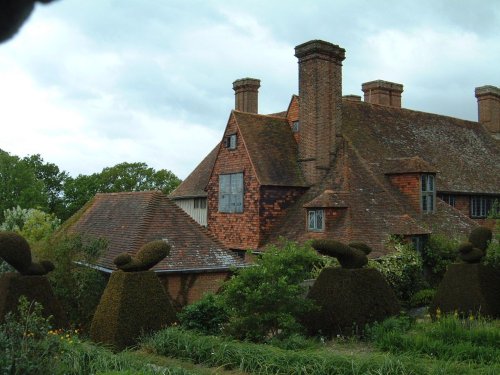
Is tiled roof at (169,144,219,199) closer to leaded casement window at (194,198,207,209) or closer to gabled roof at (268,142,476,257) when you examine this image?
leaded casement window at (194,198,207,209)

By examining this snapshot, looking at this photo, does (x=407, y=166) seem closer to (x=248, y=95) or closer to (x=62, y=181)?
(x=248, y=95)

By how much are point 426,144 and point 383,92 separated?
5648 mm

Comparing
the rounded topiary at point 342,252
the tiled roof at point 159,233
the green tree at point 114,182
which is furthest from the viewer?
the green tree at point 114,182

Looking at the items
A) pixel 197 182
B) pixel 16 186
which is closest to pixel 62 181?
pixel 16 186

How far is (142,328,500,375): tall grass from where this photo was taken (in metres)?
9.20

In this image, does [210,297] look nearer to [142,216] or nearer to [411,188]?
[142,216]

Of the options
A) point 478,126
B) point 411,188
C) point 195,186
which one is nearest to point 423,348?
point 411,188

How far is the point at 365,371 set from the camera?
30.4 feet

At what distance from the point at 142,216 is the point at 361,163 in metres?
10.3

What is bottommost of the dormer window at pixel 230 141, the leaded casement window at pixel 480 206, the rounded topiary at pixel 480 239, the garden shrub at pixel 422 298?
the garden shrub at pixel 422 298

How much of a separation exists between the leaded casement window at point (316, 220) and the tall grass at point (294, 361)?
11246mm

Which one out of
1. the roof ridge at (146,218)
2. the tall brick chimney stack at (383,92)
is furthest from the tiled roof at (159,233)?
the tall brick chimney stack at (383,92)

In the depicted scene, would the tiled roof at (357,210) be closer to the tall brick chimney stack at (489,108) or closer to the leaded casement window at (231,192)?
the leaded casement window at (231,192)

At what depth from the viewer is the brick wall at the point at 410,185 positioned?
78.7 feet
